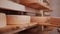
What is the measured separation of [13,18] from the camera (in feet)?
2.92

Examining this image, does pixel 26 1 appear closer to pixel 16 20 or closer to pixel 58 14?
pixel 16 20

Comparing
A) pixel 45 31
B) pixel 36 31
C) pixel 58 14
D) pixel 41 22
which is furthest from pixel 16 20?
pixel 58 14

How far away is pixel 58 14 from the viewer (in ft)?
11.1

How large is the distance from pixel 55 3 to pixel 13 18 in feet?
8.82

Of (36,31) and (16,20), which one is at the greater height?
(16,20)

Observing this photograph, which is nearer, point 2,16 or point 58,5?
point 2,16

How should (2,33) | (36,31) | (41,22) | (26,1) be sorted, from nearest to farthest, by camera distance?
1. (2,33)
2. (26,1)
3. (41,22)
4. (36,31)

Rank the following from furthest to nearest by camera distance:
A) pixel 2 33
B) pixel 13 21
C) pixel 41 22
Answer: pixel 41 22, pixel 13 21, pixel 2 33

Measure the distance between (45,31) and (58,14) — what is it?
1612 millimetres

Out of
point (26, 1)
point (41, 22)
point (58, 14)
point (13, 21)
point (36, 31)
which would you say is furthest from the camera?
point (58, 14)

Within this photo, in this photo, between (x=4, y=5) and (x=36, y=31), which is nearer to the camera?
(x=4, y=5)

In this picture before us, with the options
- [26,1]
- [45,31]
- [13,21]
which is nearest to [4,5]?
[13,21]

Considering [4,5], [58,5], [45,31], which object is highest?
[58,5]

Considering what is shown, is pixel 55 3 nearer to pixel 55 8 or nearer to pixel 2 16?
pixel 55 8
